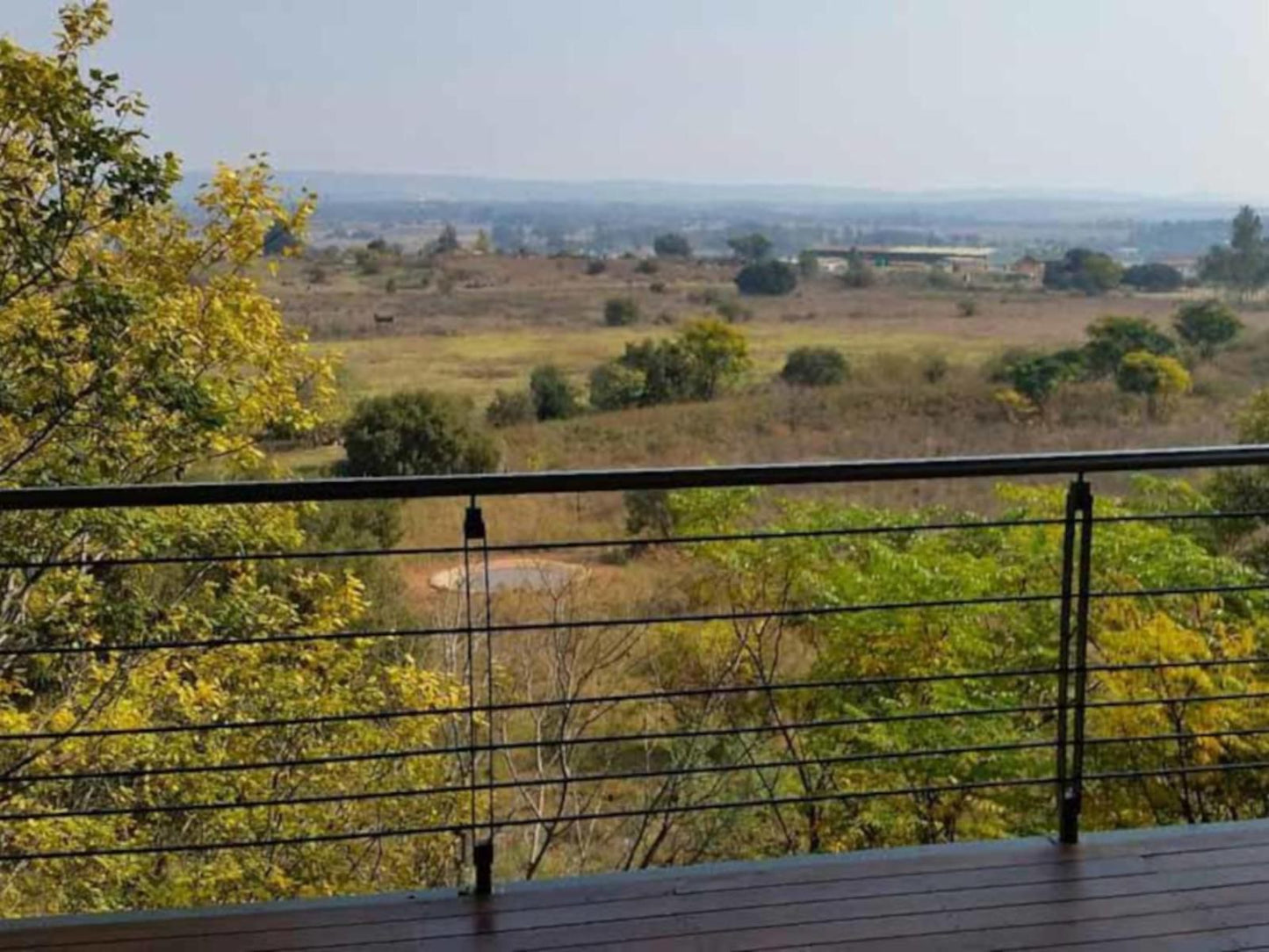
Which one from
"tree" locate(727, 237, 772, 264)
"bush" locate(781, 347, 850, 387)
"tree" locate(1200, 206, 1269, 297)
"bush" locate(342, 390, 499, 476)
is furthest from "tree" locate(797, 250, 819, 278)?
"bush" locate(342, 390, 499, 476)

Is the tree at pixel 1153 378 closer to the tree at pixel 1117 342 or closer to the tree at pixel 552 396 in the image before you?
the tree at pixel 1117 342

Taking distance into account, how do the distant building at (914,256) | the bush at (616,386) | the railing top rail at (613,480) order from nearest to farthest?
→ the railing top rail at (613,480)
the bush at (616,386)
the distant building at (914,256)

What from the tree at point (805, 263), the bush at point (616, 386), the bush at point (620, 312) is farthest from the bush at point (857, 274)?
the bush at point (616, 386)

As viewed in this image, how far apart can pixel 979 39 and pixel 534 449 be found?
19.3 feet

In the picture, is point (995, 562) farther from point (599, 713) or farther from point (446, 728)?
point (446, 728)

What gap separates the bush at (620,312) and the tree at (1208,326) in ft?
18.6

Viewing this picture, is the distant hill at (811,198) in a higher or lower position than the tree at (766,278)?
higher

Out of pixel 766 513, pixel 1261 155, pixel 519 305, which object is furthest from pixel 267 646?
pixel 1261 155

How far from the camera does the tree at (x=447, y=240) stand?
35.7 ft

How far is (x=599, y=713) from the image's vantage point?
706 cm

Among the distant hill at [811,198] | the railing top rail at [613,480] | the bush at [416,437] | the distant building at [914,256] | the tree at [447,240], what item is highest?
the distant hill at [811,198]

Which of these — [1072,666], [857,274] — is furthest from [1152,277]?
[1072,666]

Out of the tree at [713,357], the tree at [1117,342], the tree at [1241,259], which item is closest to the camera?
the tree at [1241,259]

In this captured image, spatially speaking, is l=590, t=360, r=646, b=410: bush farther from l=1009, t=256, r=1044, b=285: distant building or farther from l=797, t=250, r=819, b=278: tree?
l=1009, t=256, r=1044, b=285: distant building
